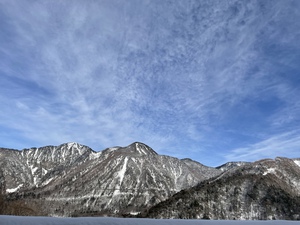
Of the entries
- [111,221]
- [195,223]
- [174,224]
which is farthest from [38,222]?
[195,223]

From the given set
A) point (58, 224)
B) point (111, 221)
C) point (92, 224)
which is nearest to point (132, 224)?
point (111, 221)

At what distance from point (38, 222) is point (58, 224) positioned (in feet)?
3.28

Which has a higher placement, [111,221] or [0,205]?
[0,205]

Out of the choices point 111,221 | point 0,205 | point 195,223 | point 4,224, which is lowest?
point 4,224

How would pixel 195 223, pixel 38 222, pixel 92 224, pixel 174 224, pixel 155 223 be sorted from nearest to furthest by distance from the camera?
pixel 38 222
pixel 92 224
pixel 155 223
pixel 174 224
pixel 195 223

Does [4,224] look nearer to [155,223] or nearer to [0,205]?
[155,223]

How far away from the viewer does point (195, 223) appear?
25.9 m

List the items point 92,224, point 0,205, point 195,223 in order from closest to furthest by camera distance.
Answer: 1. point 92,224
2. point 195,223
3. point 0,205

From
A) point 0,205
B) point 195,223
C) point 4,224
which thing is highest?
point 0,205

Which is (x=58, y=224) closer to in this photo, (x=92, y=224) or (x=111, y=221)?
(x=92, y=224)

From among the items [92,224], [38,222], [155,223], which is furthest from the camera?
[155,223]

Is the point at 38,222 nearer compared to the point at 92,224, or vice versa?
the point at 38,222

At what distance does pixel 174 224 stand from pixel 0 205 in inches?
8166

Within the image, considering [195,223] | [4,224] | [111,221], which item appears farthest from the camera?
[195,223]
